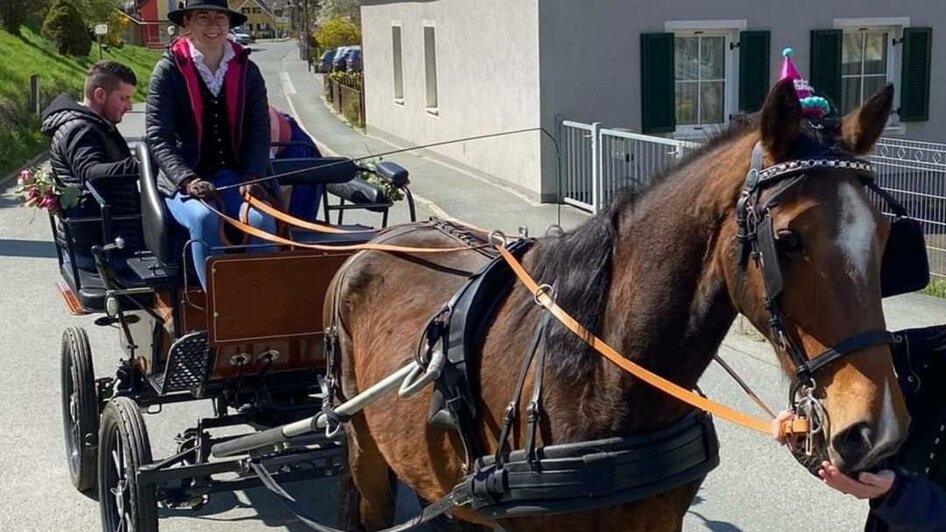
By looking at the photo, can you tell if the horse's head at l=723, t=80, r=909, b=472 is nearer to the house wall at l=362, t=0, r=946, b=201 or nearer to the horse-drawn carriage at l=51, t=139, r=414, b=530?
the horse-drawn carriage at l=51, t=139, r=414, b=530

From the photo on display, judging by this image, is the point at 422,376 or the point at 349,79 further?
the point at 349,79

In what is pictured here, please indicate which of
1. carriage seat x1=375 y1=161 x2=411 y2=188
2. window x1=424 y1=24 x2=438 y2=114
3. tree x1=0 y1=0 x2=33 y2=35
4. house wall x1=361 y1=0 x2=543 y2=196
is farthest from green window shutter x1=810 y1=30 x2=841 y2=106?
tree x1=0 y1=0 x2=33 y2=35

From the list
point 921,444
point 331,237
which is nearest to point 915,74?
point 331,237

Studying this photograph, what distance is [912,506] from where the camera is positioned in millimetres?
2498

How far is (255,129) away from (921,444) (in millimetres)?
3510

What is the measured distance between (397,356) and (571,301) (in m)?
0.97

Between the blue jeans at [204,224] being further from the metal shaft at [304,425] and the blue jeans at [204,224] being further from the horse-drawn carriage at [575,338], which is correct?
the metal shaft at [304,425]

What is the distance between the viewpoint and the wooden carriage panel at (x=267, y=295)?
14.8 feet

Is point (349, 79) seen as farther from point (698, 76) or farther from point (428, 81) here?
point (698, 76)

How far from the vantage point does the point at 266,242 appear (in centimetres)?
487

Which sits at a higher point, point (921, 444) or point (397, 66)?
point (397, 66)

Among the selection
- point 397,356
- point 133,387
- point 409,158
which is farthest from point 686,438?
point 409,158

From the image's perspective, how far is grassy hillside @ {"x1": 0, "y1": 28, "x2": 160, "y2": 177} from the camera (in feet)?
72.9

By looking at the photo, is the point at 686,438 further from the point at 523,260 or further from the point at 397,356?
the point at 397,356
